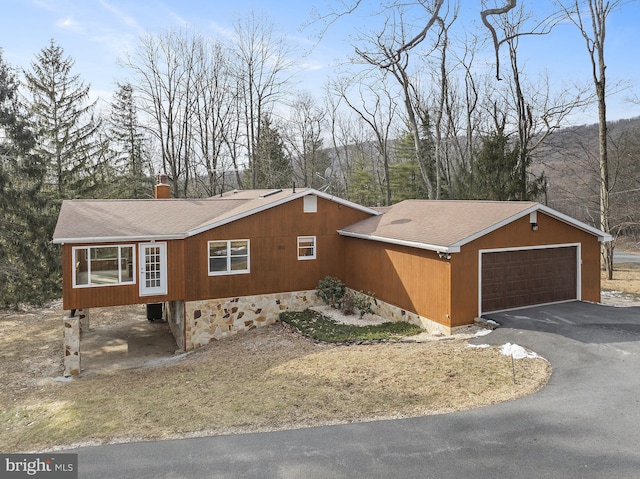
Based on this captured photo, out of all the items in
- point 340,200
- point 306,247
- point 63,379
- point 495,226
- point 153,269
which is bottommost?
point 63,379

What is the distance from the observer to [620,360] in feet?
28.0

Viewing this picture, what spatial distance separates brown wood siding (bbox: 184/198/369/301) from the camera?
1422cm

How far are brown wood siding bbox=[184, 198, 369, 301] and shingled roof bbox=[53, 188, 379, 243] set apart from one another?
12.8 inches

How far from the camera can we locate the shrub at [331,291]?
52.0ft

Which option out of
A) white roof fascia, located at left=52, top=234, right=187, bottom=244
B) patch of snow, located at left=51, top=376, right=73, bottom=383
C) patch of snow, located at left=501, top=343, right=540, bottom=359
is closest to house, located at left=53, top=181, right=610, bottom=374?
white roof fascia, located at left=52, top=234, right=187, bottom=244

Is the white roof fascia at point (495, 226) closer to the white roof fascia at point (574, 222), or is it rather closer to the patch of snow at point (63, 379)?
the white roof fascia at point (574, 222)

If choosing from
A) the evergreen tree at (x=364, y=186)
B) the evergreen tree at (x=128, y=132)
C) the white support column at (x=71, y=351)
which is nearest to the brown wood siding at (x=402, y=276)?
the white support column at (x=71, y=351)

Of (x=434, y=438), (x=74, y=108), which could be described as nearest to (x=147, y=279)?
(x=434, y=438)

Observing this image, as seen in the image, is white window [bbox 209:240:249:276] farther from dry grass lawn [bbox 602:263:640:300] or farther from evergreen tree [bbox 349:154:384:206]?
evergreen tree [bbox 349:154:384:206]

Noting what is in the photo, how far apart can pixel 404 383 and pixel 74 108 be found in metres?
24.1

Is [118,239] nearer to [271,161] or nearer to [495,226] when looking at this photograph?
[495,226]

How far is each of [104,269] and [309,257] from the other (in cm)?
683

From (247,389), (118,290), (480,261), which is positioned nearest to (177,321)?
(118,290)

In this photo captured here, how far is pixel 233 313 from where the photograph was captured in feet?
48.5
